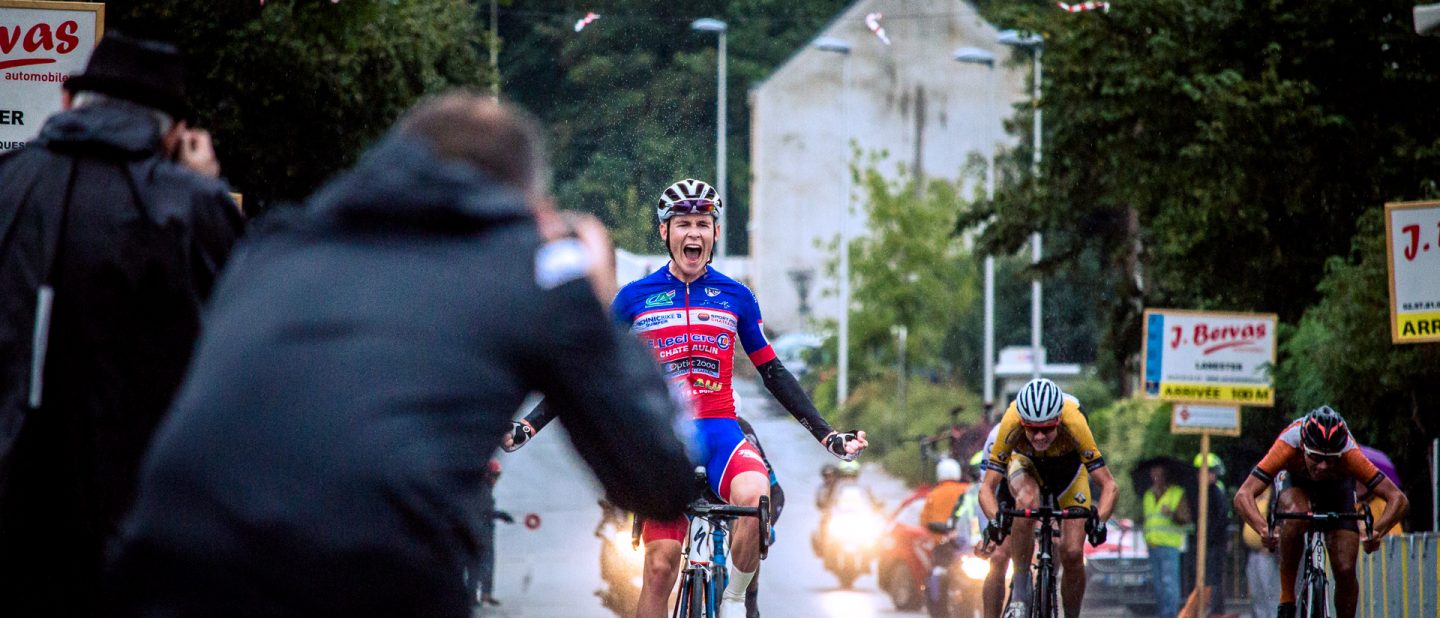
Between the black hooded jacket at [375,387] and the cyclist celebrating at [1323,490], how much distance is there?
1063 centimetres

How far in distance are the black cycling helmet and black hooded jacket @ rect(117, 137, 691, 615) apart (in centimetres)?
1061

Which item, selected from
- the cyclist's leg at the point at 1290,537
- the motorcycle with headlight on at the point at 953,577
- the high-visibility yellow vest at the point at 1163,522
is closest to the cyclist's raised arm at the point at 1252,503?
the cyclist's leg at the point at 1290,537

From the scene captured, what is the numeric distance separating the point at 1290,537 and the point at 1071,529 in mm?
2135

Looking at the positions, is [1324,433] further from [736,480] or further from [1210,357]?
[1210,357]

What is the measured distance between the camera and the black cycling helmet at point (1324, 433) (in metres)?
13.2

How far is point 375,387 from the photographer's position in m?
3.08

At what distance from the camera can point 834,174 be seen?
75.9 metres

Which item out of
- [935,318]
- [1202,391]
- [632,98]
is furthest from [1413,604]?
[935,318]

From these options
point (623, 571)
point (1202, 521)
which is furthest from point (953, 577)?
point (623, 571)

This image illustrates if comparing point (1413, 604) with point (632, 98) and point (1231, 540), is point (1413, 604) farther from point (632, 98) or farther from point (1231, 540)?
point (632, 98)

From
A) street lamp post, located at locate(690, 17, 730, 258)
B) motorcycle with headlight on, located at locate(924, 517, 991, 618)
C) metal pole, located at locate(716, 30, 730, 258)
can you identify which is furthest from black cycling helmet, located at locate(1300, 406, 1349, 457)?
metal pole, located at locate(716, 30, 730, 258)

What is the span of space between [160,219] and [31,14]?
26.5 feet

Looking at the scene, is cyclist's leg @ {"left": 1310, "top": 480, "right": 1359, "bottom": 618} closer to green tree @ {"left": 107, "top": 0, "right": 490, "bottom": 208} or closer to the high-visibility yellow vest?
the high-visibility yellow vest

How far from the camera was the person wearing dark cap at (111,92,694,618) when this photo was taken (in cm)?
302
